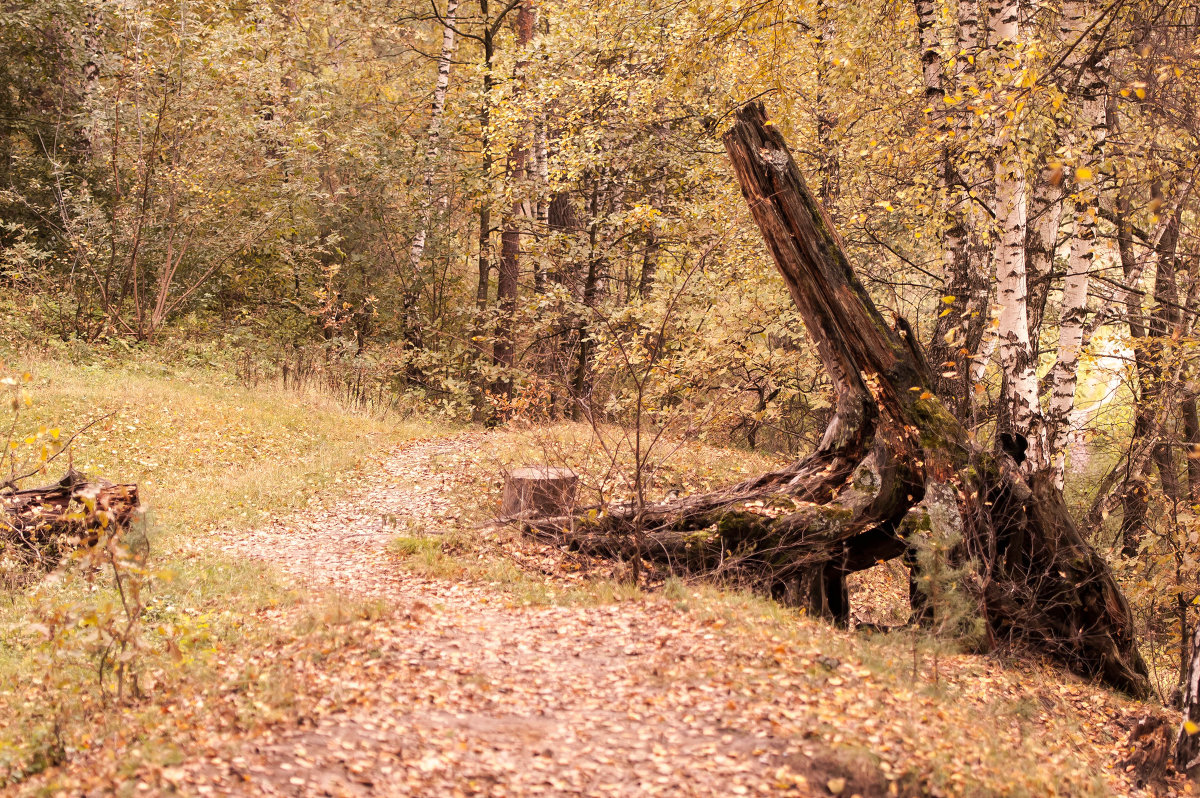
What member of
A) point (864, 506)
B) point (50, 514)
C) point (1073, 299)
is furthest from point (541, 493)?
point (1073, 299)

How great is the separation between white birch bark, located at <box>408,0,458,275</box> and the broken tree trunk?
11.1 meters

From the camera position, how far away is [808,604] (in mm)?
7523

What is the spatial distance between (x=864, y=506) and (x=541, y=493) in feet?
10.4

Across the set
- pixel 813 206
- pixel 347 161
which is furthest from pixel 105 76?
pixel 813 206

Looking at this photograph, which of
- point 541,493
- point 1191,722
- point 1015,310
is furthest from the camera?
point 541,493

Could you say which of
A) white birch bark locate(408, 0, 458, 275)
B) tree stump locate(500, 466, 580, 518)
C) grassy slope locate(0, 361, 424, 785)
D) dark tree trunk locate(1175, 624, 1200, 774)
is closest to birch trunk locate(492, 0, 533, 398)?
white birch bark locate(408, 0, 458, 275)

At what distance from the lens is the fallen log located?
712 centimetres

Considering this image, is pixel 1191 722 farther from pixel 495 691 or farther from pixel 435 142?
pixel 435 142

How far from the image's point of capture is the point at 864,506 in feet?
24.6

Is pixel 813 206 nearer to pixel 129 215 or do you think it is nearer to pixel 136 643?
pixel 136 643

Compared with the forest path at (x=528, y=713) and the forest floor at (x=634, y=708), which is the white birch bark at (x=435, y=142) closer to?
the forest floor at (x=634, y=708)

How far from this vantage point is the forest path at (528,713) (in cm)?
411

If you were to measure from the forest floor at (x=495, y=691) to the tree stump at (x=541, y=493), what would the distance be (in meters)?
0.40

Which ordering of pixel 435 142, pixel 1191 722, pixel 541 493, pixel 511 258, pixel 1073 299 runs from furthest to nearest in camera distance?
pixel 435 142 < pixel 511 258 < pixel 1073 299 < pixel 541 493 < pixel 1191 722
